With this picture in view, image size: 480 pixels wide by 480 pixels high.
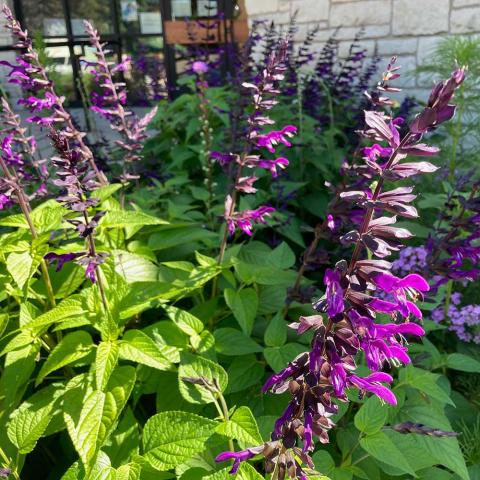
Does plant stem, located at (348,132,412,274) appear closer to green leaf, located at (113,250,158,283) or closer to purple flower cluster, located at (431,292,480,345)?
green leaf, located at (113,250,158,283)

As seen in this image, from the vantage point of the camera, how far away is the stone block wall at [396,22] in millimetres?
4176

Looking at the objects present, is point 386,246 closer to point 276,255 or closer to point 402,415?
point 402,415

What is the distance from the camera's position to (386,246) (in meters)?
0.74

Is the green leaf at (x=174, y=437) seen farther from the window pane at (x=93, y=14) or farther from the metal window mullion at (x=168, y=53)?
the window pane at (x=93, y=14)

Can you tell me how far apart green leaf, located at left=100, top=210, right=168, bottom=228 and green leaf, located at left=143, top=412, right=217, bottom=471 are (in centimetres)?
56

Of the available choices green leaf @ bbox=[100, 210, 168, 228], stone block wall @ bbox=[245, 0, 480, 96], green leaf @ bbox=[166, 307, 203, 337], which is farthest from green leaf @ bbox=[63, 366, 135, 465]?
stone block wall @ bbox=[245, 0, 480, 96]

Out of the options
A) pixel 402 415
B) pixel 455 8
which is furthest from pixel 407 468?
pixel 455 8

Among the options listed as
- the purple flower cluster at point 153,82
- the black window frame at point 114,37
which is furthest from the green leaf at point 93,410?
the black window frame at point 114,37

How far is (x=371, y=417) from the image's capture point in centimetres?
124

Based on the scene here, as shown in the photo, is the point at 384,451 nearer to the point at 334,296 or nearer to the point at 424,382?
the point at 424,382

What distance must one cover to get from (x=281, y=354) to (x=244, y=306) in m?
0.21

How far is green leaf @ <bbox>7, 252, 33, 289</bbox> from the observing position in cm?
137

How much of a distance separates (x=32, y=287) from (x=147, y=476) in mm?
799

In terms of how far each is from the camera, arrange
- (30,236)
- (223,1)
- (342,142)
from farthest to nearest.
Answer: (223,1), (342,142), (30,236)
